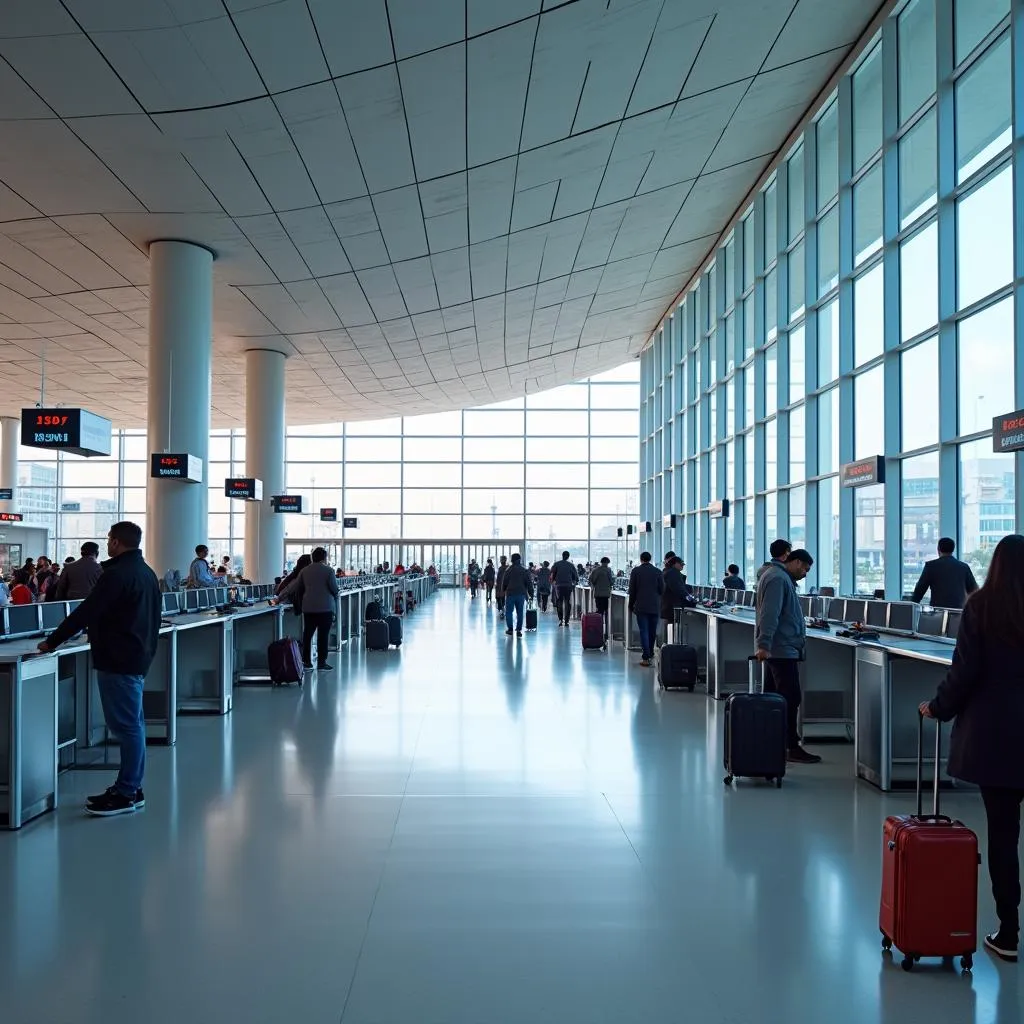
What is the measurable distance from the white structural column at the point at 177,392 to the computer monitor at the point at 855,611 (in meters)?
9.66

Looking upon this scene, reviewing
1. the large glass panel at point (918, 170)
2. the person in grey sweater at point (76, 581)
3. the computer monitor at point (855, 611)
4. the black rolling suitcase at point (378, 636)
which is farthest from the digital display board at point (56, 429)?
the large glass panel at point (918, 170)

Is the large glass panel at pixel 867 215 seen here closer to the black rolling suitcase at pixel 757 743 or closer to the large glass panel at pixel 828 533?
the large glass panel at pixel 828 533

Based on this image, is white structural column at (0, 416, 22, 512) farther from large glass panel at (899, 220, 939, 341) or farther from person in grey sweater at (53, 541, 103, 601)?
large glass panel at (899, 220, 939, 341)

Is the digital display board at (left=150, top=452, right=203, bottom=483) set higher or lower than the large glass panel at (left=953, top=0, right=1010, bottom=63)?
lower

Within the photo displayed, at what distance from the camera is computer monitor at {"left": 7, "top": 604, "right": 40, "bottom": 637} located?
7039mm

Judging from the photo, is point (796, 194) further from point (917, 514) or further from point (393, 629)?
point (393, 629)

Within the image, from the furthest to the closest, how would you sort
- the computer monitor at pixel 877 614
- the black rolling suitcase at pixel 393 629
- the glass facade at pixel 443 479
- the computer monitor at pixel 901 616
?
1. the glass facade at pixel 443 479
2. the black rolling suitcase at pixel 393 629
3. the computer monitor at pixel 877 614
4. the computer monitor at pixel 901 616

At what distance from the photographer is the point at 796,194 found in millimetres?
18078

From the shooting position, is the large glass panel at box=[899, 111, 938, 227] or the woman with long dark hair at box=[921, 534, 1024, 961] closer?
the woman with long dark hair at box=[921, 534, 1024, 961]

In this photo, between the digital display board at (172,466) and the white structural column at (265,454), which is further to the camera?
the white structural column at (265,454)

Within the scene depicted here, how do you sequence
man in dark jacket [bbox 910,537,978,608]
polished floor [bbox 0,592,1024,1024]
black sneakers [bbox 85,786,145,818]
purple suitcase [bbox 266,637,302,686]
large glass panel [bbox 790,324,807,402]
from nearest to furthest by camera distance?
polished floor [bbox 0,592,1024,1024]
black sneakers [bbox 85,786,145,818]
man in dark jacket [bbox 910,537,978,608]
purple suitcase [bbox 266,637,302,686]
large glass panel [bbox 790,324,807,402]

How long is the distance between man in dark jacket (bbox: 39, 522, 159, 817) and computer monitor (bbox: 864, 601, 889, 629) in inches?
235

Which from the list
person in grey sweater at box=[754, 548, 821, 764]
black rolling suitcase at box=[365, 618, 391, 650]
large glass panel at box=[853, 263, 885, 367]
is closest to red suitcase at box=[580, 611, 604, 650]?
black rolling suitcase at box=[365, 618, 391, 650]

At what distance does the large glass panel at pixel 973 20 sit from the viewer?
1087cm
